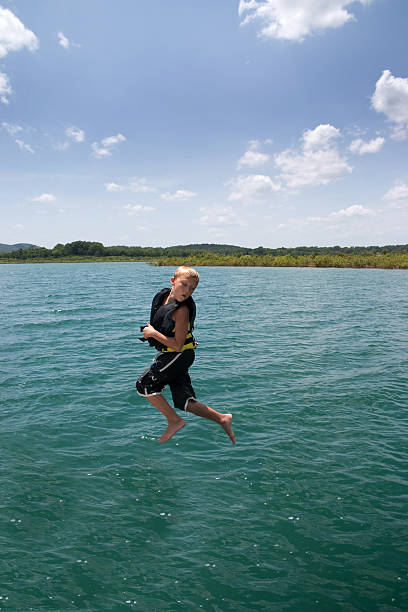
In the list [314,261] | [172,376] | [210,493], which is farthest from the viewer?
[314,261]

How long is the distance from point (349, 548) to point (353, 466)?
2.11m

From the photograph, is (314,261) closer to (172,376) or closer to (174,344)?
(172,376)

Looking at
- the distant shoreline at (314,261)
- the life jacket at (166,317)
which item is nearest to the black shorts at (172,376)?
the life jacket at (166,317)

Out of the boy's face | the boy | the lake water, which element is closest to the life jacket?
the boy

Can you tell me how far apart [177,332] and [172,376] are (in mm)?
867

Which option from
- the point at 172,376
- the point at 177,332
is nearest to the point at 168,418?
the point at 172,376

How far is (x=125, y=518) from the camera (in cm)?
559

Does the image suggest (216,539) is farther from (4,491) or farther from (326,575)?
(4,491)

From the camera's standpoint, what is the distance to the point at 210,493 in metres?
6.20

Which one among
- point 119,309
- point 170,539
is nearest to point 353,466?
point 170,539

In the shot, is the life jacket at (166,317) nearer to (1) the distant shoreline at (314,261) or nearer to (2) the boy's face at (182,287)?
(2) the boy's face at (182,287)

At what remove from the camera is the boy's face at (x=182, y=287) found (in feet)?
16.5

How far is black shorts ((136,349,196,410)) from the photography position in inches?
220

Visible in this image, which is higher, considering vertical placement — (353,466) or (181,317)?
(181,317)
